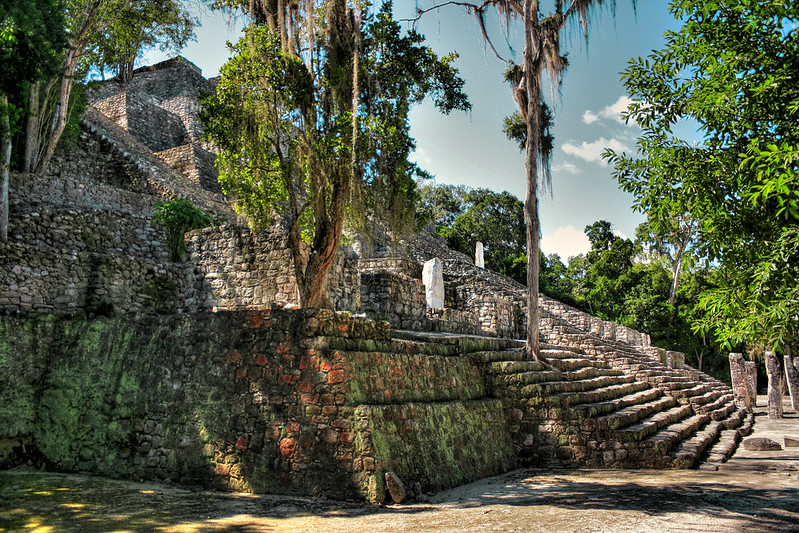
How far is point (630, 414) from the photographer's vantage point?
963 cm

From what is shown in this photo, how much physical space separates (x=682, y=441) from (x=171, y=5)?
659 inches

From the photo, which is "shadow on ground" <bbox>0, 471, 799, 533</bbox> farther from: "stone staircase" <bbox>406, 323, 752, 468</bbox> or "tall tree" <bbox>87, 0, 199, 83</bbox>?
"tall tree" <bbox>87, 0, 199, 83</bbox>

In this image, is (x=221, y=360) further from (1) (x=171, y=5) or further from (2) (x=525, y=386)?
(1) (x=171, y=5)

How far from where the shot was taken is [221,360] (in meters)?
6.59

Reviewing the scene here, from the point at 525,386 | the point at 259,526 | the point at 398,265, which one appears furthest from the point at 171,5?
the point at 259,526

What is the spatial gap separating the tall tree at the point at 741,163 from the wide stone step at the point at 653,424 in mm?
2958

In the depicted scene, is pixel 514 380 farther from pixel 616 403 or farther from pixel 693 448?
pixel 693 448

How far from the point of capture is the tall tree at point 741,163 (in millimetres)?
5555

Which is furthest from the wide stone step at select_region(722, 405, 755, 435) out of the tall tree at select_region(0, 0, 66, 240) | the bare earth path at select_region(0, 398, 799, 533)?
the tall tree at select_region(0, 0, 66, 240)

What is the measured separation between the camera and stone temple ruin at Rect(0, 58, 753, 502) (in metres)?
6.10

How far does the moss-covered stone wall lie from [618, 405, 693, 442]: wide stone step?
7.31 feet

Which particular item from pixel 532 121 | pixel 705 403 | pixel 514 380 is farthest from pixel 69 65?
pixel 705 403

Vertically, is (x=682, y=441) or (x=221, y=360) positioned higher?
(x=221, y=360)

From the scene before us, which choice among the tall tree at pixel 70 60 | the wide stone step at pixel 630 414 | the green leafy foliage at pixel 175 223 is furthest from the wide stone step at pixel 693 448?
the tall tree at pixel 70 60
